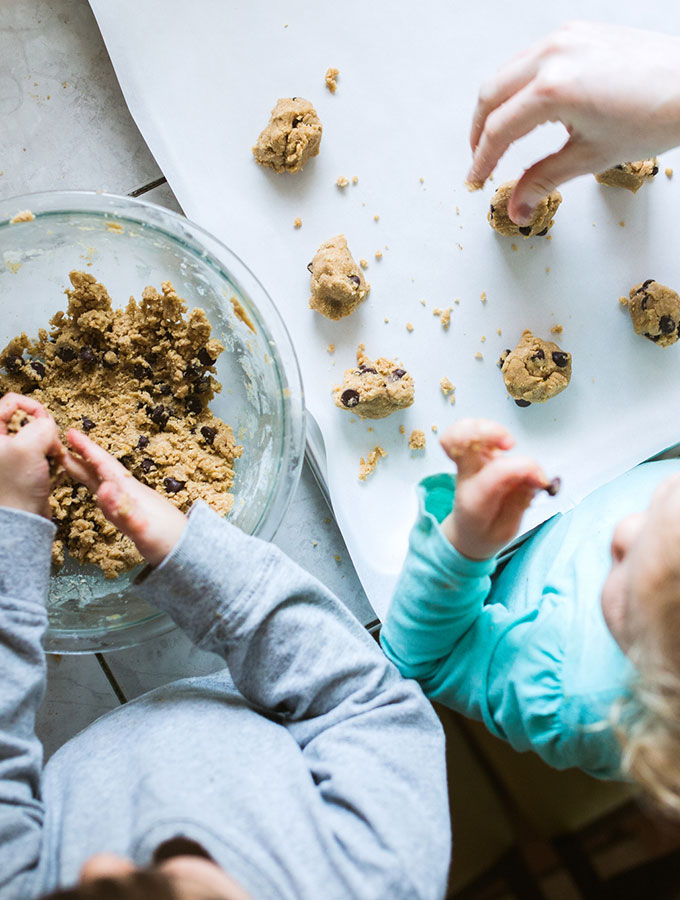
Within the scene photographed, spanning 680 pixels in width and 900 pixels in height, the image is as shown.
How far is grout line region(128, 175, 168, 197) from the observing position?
0.91 meters

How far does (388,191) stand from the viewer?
0.90 metres

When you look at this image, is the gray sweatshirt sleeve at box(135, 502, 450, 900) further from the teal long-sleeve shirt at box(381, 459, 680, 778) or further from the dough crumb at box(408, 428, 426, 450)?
the dough crumb at box(408, 428, 426, 450)

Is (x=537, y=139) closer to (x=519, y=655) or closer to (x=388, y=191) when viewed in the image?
(x=388, y=191)

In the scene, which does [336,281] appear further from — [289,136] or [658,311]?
[658,311]

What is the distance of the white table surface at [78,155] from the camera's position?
883 millimetres

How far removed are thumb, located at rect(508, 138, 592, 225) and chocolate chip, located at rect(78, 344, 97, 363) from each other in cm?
49

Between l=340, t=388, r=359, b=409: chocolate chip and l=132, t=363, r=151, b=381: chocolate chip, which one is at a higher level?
l=132, t=363, r=151, b=381: chocolate chip

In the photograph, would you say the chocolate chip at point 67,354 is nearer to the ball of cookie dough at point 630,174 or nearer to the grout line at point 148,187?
the grout line at point 148,187

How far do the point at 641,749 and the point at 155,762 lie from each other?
17.8 inches

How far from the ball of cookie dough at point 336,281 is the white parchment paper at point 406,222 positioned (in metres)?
0.02

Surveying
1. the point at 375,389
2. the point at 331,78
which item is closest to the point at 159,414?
the point at 375,389

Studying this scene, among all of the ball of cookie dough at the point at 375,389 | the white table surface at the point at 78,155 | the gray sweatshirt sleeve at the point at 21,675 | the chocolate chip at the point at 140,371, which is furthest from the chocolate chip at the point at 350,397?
the gray sweatshirt sleeve at the point at 21,675

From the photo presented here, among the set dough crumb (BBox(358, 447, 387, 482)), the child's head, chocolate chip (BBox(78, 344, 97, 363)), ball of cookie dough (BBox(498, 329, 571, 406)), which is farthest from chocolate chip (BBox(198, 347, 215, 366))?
the child's head

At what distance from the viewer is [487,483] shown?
66cm
